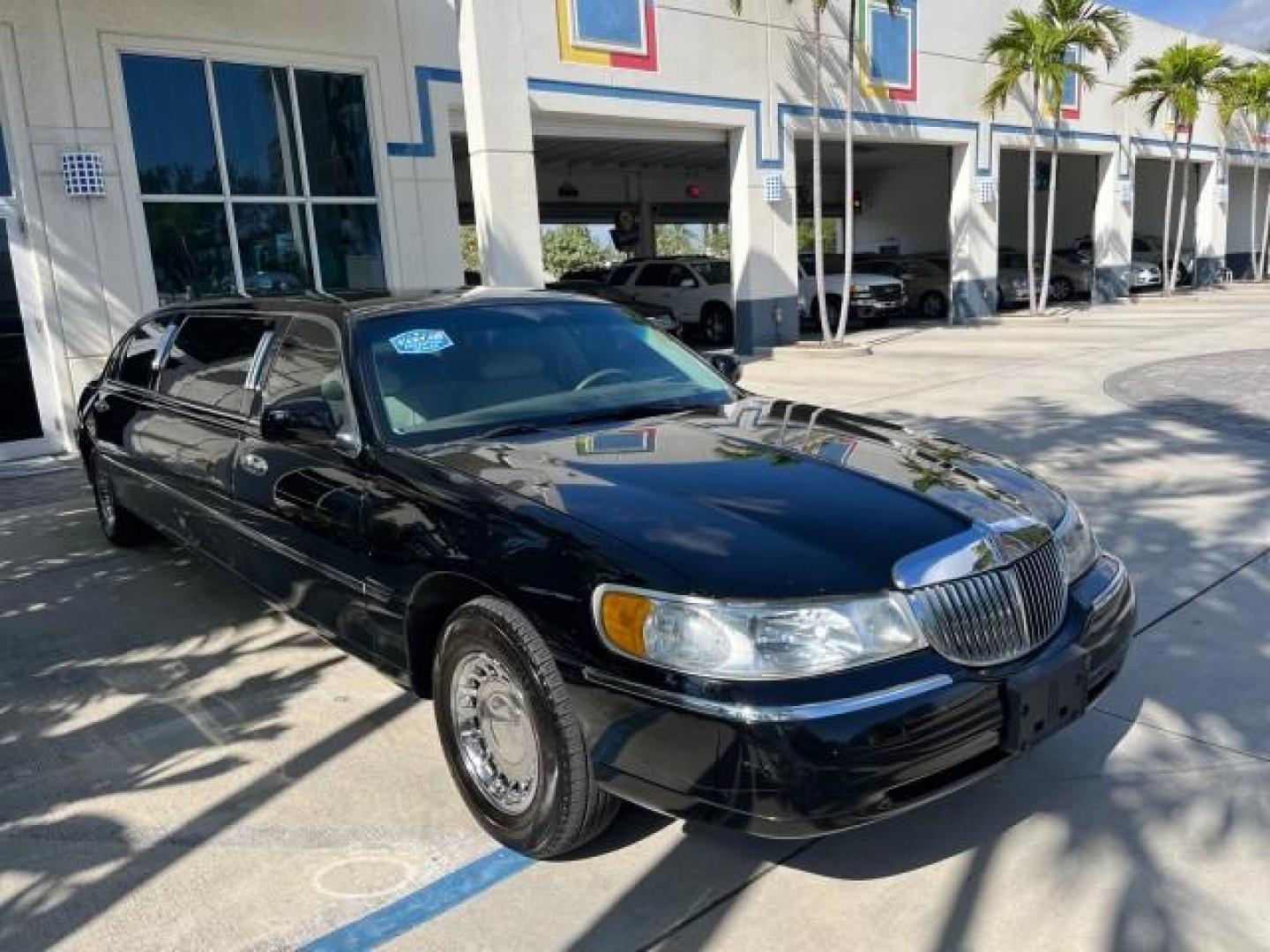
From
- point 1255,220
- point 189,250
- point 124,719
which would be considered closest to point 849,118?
point 189,250

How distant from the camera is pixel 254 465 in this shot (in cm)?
417

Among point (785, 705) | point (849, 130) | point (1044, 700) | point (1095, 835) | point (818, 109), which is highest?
point (818, 109)

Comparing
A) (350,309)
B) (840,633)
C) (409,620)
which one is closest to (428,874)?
(409,620)

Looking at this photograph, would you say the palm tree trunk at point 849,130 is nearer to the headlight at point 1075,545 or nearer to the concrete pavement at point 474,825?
the concrete pavement at point 474,825

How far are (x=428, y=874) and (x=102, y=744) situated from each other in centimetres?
172

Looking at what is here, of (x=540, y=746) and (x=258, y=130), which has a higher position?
(x=258, y=130)

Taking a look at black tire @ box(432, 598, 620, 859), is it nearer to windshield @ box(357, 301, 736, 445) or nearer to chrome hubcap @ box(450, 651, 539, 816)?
chrome hubcap @ box(450, 651, 539, 816)

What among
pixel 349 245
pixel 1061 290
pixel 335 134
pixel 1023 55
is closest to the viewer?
pixel 335 134

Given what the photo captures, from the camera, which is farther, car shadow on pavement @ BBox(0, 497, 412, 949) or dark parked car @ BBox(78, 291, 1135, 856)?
car shadow on pavement @ BBox(0, 497, 412, 949)

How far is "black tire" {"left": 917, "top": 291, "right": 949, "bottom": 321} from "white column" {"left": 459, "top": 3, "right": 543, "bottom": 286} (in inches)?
520

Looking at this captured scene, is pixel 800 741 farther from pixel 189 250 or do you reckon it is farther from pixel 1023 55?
pixel 1023 55

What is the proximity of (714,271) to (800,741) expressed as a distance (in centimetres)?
1797

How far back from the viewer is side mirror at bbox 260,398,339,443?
364cm

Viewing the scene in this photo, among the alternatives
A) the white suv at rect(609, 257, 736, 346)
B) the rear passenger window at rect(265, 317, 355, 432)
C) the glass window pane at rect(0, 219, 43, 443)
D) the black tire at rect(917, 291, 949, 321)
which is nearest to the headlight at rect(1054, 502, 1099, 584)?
the rear passenger window at rect(265, 317, 355, 432)
